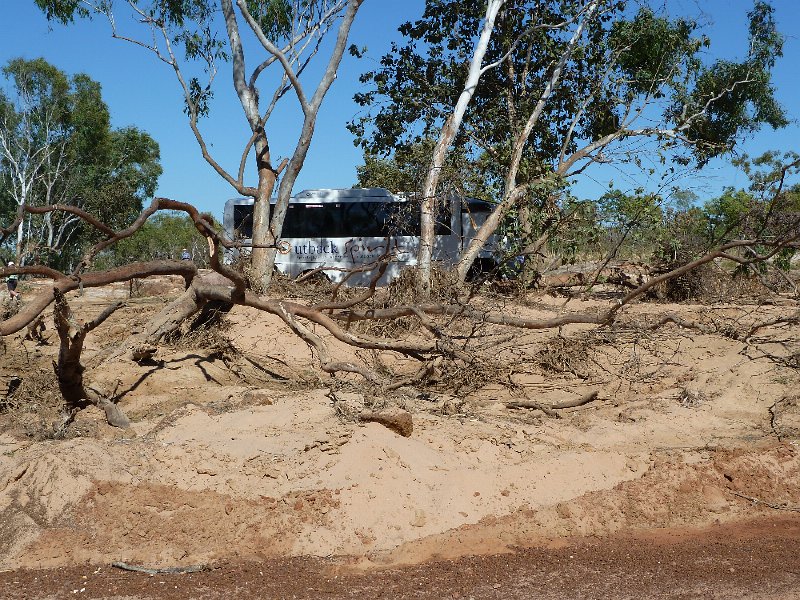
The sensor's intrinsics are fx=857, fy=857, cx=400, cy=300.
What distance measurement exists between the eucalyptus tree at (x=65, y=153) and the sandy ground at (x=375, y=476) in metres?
23.8

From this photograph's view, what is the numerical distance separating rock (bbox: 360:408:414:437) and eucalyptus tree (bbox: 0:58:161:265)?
2466 centimetres

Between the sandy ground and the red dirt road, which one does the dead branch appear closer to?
the sandy ground

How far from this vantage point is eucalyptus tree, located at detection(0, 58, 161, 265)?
2894 cm

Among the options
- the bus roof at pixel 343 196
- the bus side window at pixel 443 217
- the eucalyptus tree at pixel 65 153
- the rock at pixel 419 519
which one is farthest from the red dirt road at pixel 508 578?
the eucalyptus tree at pixel 65 153

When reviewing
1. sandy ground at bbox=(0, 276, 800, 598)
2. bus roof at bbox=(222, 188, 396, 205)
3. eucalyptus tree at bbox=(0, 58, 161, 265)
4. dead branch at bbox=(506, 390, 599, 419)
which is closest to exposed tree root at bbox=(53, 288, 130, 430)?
sandy ground at bbox=(0, 276, 800, 598)

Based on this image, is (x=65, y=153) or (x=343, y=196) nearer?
(x=343, y=196)

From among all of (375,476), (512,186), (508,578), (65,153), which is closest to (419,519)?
(375,476)

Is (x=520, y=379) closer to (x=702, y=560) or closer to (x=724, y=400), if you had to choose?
(x=724, y=400)

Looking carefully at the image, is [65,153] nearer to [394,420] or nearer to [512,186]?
[512,186]

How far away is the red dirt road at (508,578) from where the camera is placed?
4.15 meters

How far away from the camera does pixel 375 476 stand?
16.7 ft

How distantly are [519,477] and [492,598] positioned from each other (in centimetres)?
125

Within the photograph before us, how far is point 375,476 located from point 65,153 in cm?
2797

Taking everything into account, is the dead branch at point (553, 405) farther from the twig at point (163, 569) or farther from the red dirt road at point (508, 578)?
the twig at point (163, 569)
